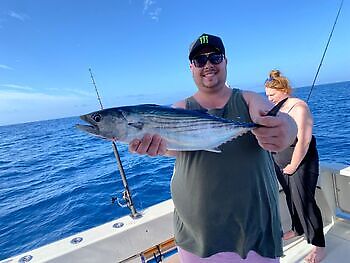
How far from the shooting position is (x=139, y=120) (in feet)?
4.75

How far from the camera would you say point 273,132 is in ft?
4.27

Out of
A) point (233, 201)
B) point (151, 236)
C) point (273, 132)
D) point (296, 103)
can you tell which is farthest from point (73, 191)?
point (273, 132)

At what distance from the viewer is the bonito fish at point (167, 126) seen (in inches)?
56.0

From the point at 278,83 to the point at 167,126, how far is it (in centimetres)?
175

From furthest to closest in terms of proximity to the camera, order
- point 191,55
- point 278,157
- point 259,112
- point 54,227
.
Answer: point 54,227
point 278,157
point 191,55
point 259,112

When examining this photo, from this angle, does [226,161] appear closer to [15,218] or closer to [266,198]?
[266,198]

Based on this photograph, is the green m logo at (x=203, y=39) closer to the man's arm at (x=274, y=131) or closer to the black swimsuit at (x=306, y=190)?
the man's arm at (x=274, y=131)

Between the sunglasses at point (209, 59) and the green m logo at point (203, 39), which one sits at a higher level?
the green m logo at point (203, 39)

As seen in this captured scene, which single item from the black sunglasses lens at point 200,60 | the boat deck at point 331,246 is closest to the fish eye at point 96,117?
the black sunglasses lens at point 200,60

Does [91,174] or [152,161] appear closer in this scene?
[91,174]

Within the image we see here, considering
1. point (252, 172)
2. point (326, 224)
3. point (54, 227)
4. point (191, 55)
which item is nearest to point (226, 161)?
point (252, 172)

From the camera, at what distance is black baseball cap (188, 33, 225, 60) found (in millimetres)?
1541

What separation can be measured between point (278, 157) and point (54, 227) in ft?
14.4

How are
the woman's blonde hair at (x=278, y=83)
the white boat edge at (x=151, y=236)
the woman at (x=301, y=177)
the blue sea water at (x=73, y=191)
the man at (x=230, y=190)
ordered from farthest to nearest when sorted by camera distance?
the blue sea water at (x=73, y=191), the woman's blonde hair at (x=278, y=83), the woman at (x=301, y=177), the white boat edge at (x=151, y=236), the man at (x=230, y=190)
